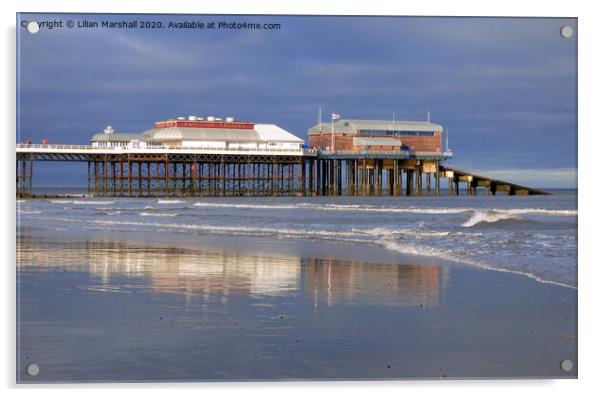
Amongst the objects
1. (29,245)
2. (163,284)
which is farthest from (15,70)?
(29,245)

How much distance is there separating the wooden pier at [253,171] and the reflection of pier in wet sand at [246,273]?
37138mm

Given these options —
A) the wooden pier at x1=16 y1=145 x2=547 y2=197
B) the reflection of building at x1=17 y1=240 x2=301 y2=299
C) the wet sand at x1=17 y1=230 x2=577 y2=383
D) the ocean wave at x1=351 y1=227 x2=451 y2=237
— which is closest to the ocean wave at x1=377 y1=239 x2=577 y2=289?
the wet sand at x1=17 y1=230 x2=577 y2=383

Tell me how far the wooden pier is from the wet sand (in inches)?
1581

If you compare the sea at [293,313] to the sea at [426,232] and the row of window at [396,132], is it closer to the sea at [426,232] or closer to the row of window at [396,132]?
the sea at [426,232]

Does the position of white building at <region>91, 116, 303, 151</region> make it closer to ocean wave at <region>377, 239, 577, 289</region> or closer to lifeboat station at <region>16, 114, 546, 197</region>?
lifeboat station at <region>16, 114, 546, 197</region>

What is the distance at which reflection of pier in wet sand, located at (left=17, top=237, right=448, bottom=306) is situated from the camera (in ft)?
29.8

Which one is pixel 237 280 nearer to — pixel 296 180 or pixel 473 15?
pixel 473 15

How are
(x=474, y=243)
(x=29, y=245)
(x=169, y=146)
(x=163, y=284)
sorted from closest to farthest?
1. (x=163, y=284)
2. (x=29, y=245)
3. (x=474, y=243)
4. (x=169, y=146)

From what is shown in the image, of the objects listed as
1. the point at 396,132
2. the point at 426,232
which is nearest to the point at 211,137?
the point at 396,132

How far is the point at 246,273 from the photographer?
10.7 meters

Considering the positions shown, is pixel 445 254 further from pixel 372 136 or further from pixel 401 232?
pixel 372 136

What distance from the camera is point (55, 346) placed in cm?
688

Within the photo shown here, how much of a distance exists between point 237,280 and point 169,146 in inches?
1702

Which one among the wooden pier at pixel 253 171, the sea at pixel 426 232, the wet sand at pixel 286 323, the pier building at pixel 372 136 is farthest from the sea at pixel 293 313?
the pier building at pixel 372 136
